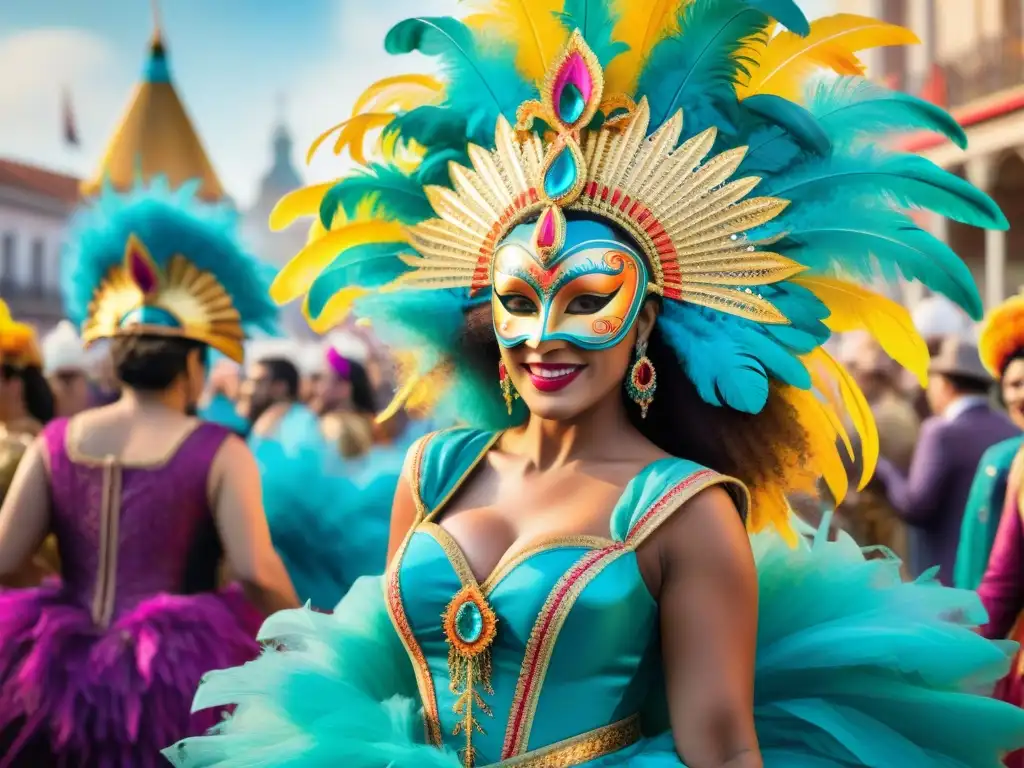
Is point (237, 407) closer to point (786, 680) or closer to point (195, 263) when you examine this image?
point (195, 263)

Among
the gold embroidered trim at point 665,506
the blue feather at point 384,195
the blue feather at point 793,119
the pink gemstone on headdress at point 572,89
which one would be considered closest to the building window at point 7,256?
the blue feather at point 384,195

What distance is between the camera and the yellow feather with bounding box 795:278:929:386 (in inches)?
101

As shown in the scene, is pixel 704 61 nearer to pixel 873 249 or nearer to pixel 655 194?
pixel 655 194

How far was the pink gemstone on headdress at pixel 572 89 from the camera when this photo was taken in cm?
253

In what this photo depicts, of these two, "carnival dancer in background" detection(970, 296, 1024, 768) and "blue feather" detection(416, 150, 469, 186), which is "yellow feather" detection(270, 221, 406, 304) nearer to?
"blue feather" detection(416, 150, 469, 186)

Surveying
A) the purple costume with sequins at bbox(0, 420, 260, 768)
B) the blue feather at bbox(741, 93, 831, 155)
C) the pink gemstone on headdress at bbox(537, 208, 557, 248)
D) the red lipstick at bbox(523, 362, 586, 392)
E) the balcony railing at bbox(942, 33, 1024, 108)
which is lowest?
the purple costume with sequins at bbox(0, 420, 260, 768)

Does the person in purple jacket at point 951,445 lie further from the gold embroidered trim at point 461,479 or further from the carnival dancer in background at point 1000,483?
the gold embroidered trim at point 461,479

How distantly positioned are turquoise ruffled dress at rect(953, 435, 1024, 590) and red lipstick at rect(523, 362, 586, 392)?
2545 mm

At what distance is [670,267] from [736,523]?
53 centimetres

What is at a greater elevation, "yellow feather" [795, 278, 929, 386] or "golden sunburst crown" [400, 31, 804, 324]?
"golden sunburst crown" [400, 31, 804, 324]

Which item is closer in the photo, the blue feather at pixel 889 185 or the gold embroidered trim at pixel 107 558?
the blue feather at pixel 889 185

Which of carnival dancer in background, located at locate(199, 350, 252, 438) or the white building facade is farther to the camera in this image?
the white building facade

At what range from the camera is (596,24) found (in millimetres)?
2582

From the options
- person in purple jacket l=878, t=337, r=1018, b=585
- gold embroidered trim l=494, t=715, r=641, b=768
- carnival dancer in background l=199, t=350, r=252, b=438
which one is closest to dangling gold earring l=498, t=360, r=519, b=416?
gold embroidered trim l=494, t=715, r=641, b=768
